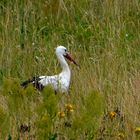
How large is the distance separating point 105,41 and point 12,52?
2.86ft

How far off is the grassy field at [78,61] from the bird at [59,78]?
70mm

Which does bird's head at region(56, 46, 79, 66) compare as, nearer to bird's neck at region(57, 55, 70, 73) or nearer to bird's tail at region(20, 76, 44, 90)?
bird's neck at region(57, 55, 70, 73)

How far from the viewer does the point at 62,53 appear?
6.24 metres

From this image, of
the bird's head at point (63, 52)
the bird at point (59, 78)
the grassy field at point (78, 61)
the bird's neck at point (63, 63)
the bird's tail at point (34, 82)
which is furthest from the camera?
the bird's head at point (63, 52)

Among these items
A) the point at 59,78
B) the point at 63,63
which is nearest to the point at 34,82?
the point at 59,78

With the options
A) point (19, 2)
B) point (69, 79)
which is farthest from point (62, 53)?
point (19, 2)

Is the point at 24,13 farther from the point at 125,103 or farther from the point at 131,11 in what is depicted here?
the point at 125,103

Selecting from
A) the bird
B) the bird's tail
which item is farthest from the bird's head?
the bird's tail

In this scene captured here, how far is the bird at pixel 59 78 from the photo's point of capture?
17.4 feet

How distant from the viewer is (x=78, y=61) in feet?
20.4

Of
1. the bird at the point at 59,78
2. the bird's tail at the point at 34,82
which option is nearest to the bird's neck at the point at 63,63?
the bird at the point at 59,78

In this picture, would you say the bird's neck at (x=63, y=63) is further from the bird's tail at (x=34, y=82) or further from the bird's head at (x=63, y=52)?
the bird's tail at (x=34, y=82)

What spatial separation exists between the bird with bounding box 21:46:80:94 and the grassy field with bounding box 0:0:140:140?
7 cm

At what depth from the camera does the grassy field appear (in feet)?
10.7
